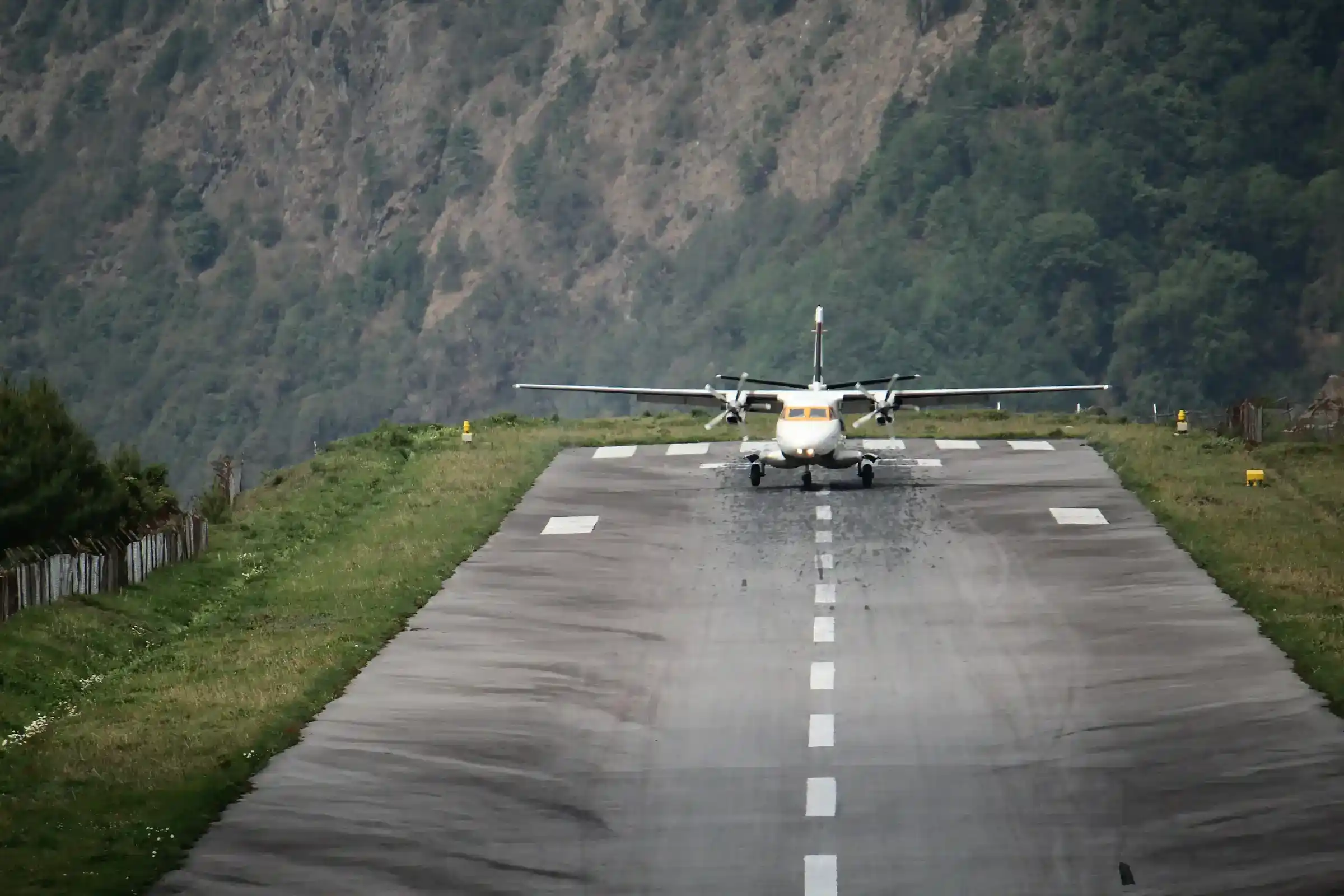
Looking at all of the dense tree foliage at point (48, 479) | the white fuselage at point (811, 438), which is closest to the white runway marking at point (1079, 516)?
the white fuselage at point (811, 438)

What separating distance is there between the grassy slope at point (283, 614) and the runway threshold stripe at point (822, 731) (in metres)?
6.93

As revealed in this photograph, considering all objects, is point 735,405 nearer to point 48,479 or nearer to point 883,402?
point 883,402

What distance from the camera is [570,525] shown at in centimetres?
5175

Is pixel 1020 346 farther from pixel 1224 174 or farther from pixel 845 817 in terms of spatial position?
pixel 845 817

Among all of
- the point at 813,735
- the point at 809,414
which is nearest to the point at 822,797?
the point at 813,735

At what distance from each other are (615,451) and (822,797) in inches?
1587

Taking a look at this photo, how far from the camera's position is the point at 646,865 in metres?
24.3

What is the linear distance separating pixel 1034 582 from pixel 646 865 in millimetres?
20143

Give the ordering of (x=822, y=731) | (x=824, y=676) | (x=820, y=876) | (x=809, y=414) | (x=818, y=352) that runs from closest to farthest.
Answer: (x=820, y=876)
(x=822, y=731)
(x=824, y=676)
(x=809, y=414)
(x=818, y=352)

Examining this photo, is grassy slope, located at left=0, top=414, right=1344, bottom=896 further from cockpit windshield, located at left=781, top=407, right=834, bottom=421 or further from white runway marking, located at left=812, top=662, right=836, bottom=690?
cockpit windshield, located at left=781, top=407, right=834, bottom=421

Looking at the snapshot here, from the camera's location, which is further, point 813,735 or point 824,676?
point 824,676

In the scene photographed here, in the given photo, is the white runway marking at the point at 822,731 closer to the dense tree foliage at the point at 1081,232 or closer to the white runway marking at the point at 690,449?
the white runway marking at the point at 690,449

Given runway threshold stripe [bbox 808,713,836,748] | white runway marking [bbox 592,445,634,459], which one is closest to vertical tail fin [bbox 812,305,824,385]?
white runway marking [bbox 592,445,634,459]

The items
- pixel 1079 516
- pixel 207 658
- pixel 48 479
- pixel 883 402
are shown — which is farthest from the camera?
pixel 883 402
